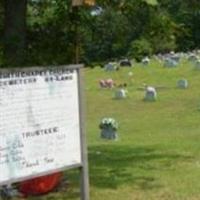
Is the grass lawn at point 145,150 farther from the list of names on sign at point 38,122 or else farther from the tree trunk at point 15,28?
the list of names on sign at point 38,122

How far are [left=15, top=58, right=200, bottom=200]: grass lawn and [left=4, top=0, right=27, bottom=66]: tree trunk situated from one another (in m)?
1.62

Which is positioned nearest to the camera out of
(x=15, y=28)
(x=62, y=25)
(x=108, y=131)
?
(x=15, y=28)

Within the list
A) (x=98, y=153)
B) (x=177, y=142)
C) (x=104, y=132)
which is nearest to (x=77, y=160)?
(x=98, y=153)

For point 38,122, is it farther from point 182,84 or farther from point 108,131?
point 182,84

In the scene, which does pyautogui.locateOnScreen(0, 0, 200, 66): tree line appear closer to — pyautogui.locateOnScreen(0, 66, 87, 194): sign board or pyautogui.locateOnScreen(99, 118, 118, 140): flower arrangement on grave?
pyautogui.locateOnScreen(0, 66, 87, 194): sign board

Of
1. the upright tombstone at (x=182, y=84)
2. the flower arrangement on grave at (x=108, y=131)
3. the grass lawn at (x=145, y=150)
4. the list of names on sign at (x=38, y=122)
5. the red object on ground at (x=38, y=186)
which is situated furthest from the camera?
the upright tombstone at (x=182, y=84)

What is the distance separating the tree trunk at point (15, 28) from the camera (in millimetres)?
8344

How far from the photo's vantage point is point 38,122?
6.04 meters

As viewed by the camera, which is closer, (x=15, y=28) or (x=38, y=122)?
(x=38, y=122)

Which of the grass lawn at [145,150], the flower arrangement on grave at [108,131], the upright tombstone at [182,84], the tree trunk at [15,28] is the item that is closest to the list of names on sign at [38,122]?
the grass lawn at [145,150]

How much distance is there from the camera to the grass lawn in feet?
27.2

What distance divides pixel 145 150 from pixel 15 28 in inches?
154

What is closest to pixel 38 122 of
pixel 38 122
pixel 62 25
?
pixel 38 122

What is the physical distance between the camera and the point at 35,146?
6.05 m
